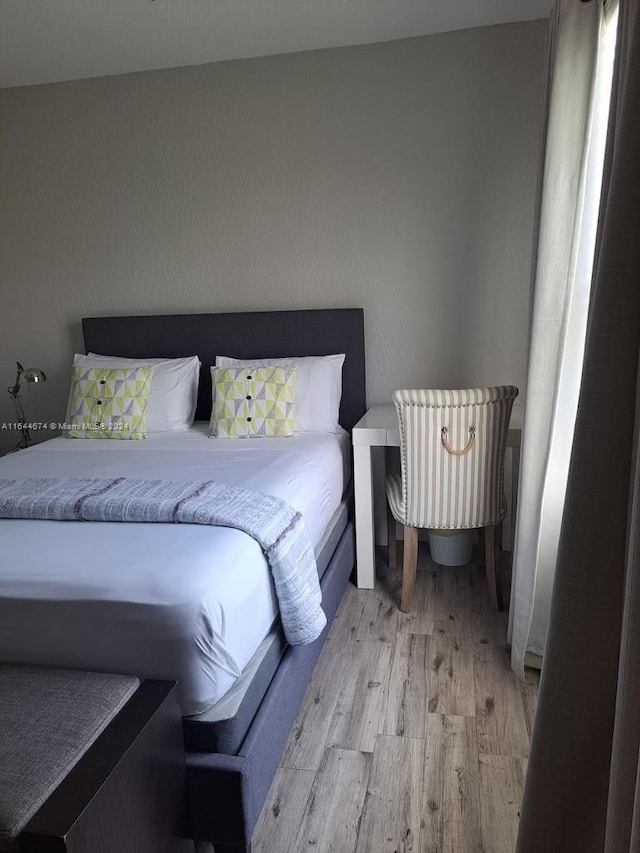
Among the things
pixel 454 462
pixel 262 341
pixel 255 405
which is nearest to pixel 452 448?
pixel 454 462

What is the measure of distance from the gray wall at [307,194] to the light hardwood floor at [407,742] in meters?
1.31

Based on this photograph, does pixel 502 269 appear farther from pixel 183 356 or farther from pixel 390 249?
pixel 183 356

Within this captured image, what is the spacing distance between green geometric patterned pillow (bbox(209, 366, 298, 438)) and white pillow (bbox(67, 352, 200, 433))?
0.26 metres

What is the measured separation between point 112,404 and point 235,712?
193cm

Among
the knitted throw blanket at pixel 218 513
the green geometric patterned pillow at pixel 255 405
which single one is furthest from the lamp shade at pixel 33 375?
the knitted throw blanket at pixel 218 513

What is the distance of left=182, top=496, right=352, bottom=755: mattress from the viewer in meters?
1.41

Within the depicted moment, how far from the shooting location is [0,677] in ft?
4.47

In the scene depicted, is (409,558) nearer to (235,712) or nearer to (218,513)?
(218,513)

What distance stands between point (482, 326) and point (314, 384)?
887mm

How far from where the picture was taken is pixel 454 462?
7.75 feet

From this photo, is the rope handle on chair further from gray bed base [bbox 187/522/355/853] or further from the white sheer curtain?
gray bed base [bbox 187/522/355/853]

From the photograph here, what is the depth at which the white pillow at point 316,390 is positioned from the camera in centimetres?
300

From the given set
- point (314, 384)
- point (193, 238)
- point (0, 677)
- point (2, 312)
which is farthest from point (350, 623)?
point (2, 312)

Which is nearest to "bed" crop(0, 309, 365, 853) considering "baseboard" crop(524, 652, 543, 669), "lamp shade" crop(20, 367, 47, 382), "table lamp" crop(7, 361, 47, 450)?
"baseboard" crop(524, 652, 543, 669)
